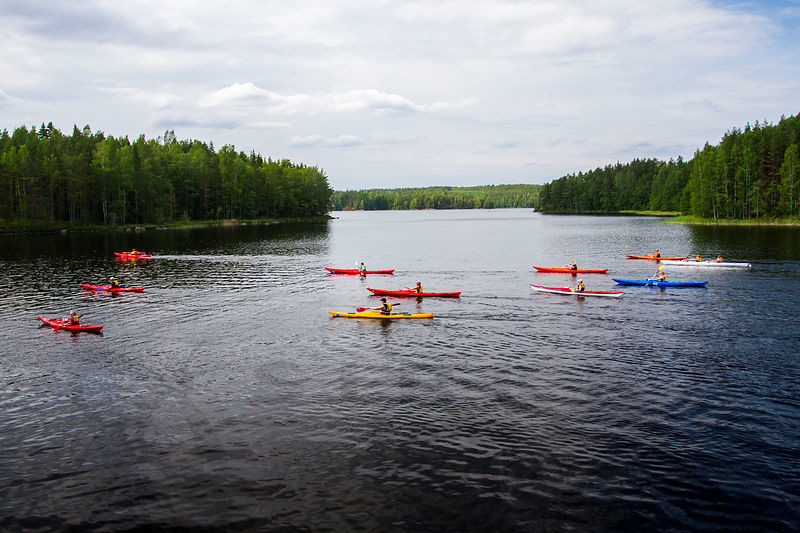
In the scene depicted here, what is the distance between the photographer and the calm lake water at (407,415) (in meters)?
17.2

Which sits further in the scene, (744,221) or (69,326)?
(744,221)

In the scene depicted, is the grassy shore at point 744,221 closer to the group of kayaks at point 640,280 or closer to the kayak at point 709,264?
the group of kayaks at point 640,280

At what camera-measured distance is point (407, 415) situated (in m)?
24.0

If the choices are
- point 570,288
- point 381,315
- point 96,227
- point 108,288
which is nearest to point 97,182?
point 96,227

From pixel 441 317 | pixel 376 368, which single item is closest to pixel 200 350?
pixel 376 368

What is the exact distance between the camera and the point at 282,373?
2995 centimetres

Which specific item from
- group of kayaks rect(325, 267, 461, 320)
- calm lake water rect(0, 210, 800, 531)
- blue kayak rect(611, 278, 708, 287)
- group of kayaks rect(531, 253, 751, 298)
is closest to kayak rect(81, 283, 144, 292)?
calm lake water rect(0, 210, 800, 531)

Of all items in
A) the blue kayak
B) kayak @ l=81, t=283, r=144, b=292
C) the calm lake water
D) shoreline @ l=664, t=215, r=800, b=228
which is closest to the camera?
the calm lake water

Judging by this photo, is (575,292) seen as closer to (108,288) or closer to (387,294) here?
(387,294)

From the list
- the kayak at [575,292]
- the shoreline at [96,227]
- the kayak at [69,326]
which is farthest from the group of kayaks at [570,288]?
the shoreline at [96,227]

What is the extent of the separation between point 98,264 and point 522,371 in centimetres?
7336

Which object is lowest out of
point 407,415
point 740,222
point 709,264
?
point 407,415

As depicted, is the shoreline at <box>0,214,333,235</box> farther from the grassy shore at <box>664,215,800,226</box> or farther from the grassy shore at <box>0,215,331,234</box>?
the grassy shore at <box>664,215,800,226</box>

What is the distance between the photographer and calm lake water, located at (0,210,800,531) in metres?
17.2
